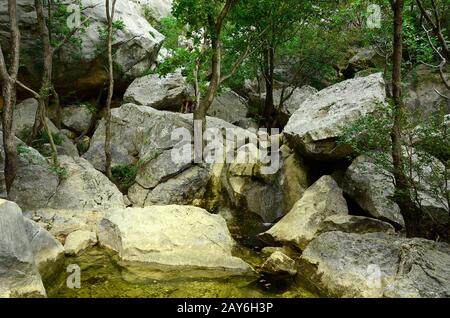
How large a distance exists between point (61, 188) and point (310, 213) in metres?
7.91

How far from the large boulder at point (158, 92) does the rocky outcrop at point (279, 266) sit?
41.1 ft

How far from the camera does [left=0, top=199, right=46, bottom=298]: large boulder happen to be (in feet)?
20.6

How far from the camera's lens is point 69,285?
7551 millimetres

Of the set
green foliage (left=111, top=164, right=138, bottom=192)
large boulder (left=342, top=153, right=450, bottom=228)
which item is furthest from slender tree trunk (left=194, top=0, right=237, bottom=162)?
large boulder (left=342, top=153, right=450, bottom=228)

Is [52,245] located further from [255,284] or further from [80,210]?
[255,284]

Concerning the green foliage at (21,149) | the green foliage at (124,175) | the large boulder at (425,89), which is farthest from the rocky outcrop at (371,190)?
the green foliage at (21,149)

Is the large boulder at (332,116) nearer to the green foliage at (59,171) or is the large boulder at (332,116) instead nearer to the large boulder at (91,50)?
the green foliage at (59,171)

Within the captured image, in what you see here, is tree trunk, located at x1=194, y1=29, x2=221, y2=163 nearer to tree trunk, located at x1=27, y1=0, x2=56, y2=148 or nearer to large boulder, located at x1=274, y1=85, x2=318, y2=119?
tree trunk, located at x1=27, y1=0, x2=56, y2=148

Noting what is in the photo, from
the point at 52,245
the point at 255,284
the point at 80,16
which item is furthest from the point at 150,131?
the point at 255,284

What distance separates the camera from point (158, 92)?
19422mm

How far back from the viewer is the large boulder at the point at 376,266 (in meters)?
6.65

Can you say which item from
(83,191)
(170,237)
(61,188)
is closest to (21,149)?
(61,188)

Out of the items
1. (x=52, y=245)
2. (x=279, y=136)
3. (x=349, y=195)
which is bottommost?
(x=52, y=245)
